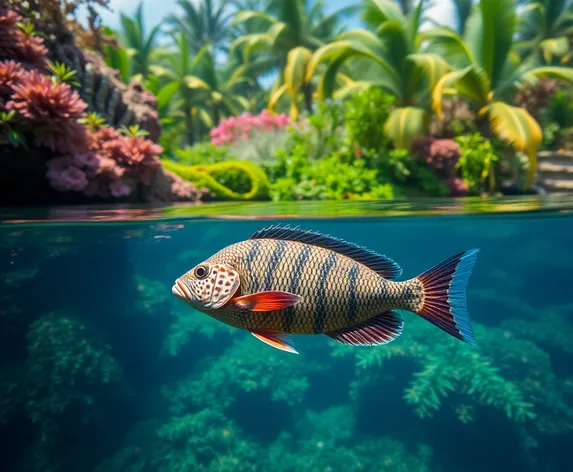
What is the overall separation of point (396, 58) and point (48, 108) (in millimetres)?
12328

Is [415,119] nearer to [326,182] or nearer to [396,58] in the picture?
[396,58]

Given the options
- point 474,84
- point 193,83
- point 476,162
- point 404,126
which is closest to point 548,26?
point 474,84

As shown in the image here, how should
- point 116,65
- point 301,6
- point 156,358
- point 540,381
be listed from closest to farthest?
point 540,381 < point 156,358 < point 116,65 < point 301,6

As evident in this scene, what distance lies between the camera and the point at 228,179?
10977 mm

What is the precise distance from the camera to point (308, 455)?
8.16 metres

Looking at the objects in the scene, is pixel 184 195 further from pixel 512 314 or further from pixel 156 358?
pixel 512 314

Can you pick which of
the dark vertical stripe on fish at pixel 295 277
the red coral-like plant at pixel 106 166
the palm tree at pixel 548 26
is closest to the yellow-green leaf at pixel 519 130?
the red coral-like plant at pixel 106 166

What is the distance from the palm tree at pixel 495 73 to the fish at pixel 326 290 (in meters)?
11.6

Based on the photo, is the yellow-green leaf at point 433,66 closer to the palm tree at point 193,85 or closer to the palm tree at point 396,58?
the palm tree at point 396,58

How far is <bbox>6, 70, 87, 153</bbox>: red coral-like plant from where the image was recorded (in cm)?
550

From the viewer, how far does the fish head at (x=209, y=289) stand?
8.20 feet

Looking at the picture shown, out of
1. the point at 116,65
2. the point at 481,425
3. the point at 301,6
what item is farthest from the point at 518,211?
the point at 301,6

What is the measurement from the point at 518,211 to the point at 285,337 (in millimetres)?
7725

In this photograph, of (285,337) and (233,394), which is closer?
(285,337)
